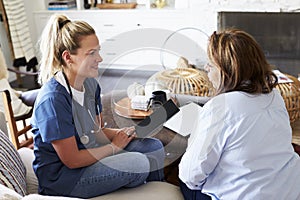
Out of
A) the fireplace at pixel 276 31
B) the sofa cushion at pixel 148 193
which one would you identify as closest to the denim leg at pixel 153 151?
the sofa cushion at pixel 148 193

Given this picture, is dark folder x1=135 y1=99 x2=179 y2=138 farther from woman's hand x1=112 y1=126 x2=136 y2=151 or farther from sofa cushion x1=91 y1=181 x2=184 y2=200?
sofa cushion x1=91 y1=181 x2=184 y2=200

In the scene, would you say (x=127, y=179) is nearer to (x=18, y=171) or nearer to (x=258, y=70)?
(x=18, y=171)

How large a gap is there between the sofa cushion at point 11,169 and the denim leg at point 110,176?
0.22 meters

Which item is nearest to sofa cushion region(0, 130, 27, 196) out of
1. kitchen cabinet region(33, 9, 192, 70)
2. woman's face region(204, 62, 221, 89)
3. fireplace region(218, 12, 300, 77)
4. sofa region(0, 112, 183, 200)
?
sofa region(0, 112, 183, 200)

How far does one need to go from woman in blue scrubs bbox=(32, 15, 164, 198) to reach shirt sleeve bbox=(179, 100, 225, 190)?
0.95ft

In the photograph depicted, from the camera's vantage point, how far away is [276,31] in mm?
4008

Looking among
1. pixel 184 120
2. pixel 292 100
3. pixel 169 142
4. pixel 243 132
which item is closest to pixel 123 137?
pixel 169 142

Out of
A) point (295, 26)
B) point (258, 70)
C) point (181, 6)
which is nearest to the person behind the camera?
point (258, 70)

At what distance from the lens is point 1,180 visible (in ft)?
4.26

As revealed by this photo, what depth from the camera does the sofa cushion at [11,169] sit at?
1.35 metres

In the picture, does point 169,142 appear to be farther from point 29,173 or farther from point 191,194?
point 29,173

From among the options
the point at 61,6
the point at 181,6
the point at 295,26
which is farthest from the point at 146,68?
the point at 295,26

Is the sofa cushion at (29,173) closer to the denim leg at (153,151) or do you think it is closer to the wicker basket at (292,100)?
the denim leg at (153,151)

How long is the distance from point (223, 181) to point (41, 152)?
0.76 m
